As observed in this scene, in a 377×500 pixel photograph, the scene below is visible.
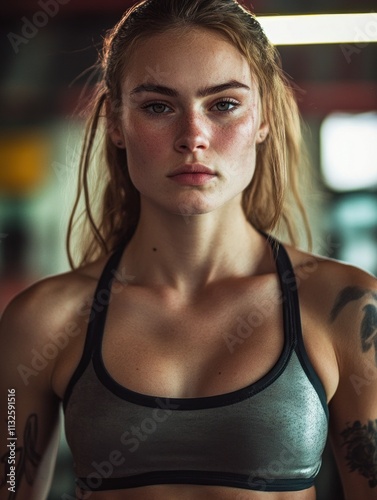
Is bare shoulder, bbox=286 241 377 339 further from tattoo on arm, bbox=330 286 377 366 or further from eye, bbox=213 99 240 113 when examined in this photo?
eye, bbox=213 99 240 113

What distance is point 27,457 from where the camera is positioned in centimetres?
132

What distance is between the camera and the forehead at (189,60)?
46.5 inches

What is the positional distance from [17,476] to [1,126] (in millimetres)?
2262

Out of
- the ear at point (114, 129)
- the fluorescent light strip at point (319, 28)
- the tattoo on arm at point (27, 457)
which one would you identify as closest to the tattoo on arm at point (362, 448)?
the tattoo on arm at point (27, 457)

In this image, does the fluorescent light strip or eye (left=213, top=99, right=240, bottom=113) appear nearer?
eye (left=213, top=99, right=240, bottom=113)

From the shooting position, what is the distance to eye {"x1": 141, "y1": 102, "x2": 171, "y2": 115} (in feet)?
3.97

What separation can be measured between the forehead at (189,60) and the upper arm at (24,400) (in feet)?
1.50

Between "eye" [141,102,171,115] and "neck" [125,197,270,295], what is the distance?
0.18 meters

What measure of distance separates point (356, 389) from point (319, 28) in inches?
35.4

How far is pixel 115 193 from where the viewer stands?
57.7 inches

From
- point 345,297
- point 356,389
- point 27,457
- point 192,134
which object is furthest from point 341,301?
point 27,457

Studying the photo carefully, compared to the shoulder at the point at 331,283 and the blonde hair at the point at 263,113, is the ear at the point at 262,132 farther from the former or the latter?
the shoulder at the point at 331,283
